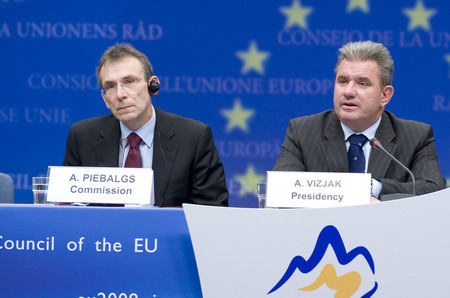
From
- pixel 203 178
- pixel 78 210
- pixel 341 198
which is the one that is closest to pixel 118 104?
pixel 203 178

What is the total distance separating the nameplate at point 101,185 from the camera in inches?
73.5

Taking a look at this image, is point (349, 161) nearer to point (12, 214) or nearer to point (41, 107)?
point (12, 214)

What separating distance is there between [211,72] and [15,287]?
7.70 feet

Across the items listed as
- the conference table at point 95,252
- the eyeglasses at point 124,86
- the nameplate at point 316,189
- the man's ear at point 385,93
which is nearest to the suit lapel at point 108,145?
A: the eyeglasses at point 124,86

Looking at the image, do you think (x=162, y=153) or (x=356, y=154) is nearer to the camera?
(x=356, y=154)

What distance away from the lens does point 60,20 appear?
3.86 metres

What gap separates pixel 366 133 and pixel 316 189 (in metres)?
0.87

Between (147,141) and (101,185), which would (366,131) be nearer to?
(147,141)

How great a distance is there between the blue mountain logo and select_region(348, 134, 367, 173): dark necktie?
3.13 ft

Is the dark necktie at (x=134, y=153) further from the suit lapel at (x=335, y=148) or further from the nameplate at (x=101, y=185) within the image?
the suit lapel at (x=335, y=148)

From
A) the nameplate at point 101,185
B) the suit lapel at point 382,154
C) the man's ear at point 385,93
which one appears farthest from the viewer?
the man's ear at point 385,93

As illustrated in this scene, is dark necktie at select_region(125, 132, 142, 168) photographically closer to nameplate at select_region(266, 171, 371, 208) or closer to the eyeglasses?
the eyeglasses

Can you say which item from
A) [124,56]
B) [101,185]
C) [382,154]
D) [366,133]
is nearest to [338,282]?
[101,185]

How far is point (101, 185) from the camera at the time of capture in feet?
6.22
